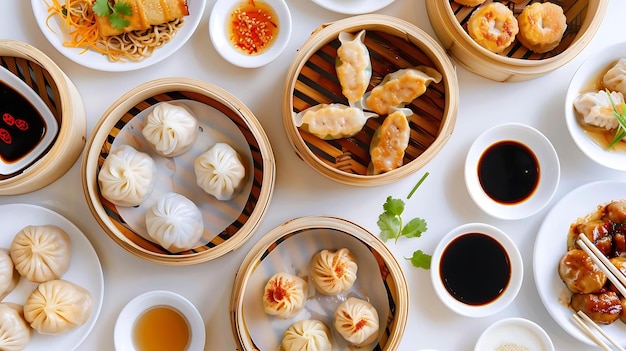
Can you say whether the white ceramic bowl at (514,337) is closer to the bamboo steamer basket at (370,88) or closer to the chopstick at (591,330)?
the chopstick at (591,330)

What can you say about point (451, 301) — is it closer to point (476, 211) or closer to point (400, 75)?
point (476, 211)

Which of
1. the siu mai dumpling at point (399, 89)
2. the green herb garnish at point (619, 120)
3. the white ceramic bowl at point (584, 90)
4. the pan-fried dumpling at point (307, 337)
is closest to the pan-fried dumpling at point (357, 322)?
the pan-fried dumpling at point (307, 337)

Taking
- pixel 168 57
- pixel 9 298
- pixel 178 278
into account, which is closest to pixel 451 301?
pixel 178 278

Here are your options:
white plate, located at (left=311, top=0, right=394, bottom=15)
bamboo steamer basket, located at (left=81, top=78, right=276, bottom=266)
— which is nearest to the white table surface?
white plate, located at (left=311, top=0, right=394, bottom=15)

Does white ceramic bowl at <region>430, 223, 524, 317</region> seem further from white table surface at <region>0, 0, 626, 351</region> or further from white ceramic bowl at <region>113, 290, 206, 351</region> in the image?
white ceramic bowl at <region>113, 290, 206, 351</region>

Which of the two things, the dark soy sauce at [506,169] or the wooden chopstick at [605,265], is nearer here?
the wooden chopstick at [605,265]
